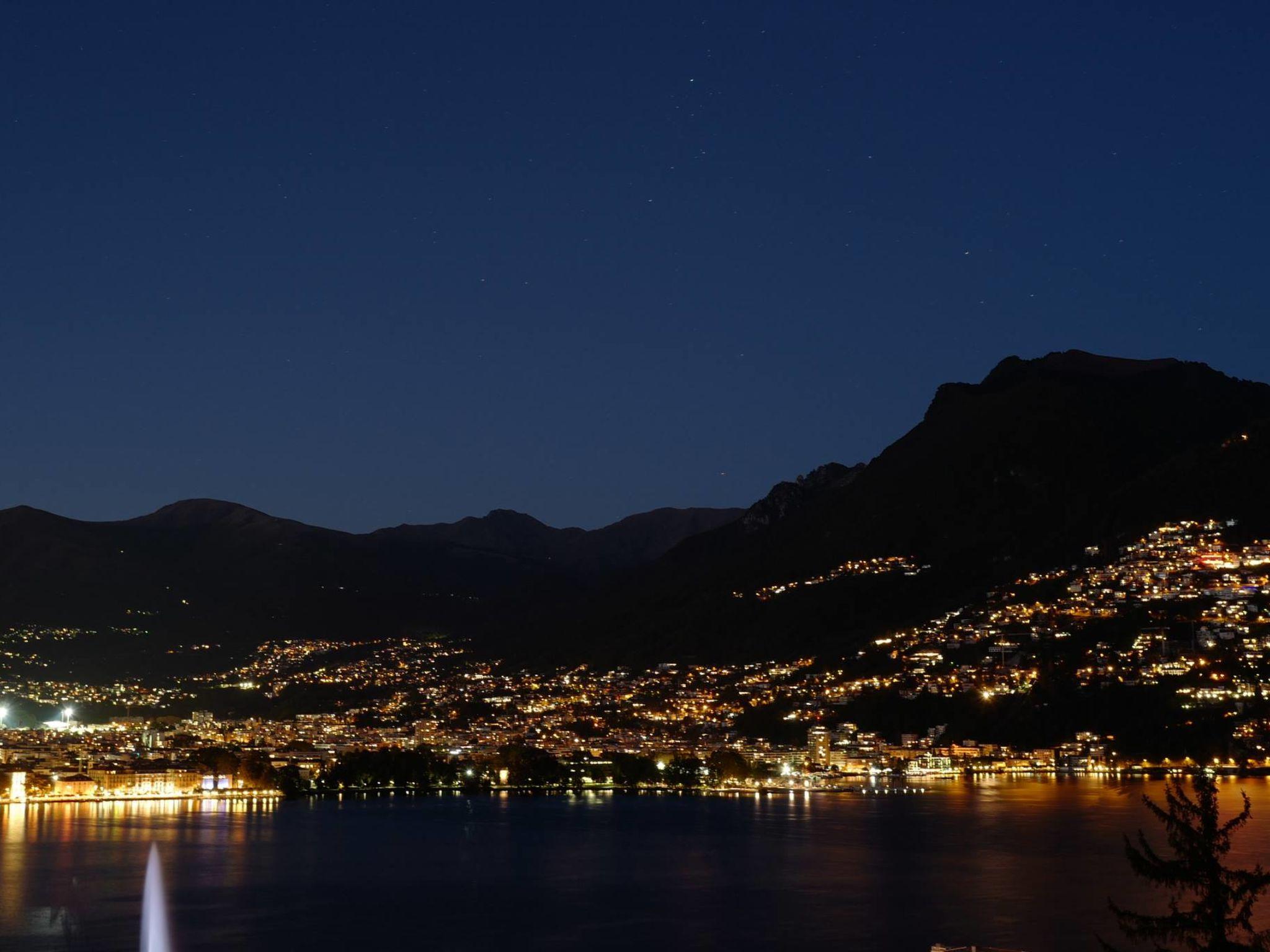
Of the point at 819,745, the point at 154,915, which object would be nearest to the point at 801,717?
the point at 819,745

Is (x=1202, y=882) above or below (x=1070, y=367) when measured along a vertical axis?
below

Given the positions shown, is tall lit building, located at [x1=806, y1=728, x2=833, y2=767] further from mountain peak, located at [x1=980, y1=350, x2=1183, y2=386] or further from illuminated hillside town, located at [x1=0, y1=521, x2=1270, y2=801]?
mountain peak, located at [x1=980, y1=350, x2=1183, y2=386]

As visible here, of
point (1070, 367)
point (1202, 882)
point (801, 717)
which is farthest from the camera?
point (1070, 367)

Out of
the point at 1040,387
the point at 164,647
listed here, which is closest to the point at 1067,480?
the point at 1040,387

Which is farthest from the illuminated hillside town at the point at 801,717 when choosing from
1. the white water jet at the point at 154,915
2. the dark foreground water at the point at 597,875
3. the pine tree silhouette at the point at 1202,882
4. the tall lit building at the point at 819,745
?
the pine tree silhouette at the point at 1202,882

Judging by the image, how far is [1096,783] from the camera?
293 feet

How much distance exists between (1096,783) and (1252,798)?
18.6 meters

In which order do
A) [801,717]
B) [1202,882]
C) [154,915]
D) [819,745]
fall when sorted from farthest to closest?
[801,717], [819,745], [154,915], [1202,882]

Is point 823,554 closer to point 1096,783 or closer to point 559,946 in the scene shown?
point 1096,783

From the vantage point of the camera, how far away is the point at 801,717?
373 feet

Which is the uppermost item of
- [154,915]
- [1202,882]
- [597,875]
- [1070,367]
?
[1070,367]

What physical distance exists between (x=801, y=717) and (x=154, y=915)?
7681 centimetres

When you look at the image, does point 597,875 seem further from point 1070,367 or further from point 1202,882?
point 1070,367

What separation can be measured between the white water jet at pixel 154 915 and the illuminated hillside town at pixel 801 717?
1896 inches
